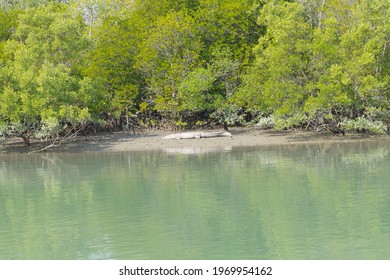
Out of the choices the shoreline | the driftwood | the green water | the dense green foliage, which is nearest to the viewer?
the green water

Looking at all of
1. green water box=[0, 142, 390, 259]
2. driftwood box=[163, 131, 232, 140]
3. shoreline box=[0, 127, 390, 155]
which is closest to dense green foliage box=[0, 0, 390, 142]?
shoreline box=[0, 127, 390, 155]

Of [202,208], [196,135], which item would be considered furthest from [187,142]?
[202,208]

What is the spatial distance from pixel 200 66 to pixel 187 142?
6.59m

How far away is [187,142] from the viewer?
39594 millimetres

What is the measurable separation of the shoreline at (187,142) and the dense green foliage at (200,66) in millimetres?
1015

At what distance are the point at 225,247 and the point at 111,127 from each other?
107ft

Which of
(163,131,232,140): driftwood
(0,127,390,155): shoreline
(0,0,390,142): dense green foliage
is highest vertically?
(0,0,390,142): dense green foliage

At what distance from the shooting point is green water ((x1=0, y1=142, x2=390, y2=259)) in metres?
14.4

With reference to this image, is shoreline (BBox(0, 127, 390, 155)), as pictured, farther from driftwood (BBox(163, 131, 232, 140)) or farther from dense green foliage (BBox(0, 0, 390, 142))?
dense green foliage (BBox(0, 0, 390, 142))

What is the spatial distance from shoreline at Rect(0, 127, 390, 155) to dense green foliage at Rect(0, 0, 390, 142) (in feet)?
3.33

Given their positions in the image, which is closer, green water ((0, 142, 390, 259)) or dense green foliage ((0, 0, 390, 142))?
green water ((0, 142, 390, 259))

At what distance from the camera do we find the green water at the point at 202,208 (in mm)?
14422

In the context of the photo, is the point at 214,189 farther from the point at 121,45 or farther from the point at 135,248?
the point at 121,45

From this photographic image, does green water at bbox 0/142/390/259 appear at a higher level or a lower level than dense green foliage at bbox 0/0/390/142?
lower
